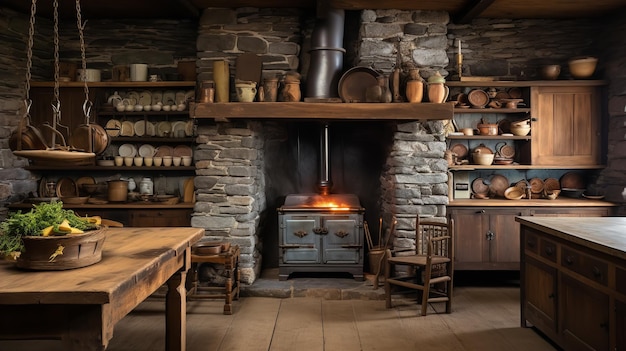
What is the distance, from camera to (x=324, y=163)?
5.44 metres

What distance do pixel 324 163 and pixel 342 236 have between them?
842mm

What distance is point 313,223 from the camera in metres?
5.06

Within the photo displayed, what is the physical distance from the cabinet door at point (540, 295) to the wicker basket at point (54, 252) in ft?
9.36

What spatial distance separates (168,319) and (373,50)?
321cm

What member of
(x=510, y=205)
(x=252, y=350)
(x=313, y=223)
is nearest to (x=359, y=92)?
(x=313, y=223)

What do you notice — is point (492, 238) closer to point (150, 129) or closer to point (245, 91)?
point (245, 91)

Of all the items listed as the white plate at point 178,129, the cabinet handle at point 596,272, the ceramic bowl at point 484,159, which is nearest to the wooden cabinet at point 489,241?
the ceramic bowl at point 484,159

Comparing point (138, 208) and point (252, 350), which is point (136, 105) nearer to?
point (138, 208)

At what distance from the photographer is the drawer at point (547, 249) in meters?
3.40

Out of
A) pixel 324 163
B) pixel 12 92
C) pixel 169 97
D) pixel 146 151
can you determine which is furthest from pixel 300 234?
pixel 12 92

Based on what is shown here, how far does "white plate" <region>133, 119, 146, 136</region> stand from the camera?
18.2ft

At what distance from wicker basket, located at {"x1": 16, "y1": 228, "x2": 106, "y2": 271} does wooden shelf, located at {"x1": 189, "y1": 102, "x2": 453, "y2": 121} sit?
8.30 ft

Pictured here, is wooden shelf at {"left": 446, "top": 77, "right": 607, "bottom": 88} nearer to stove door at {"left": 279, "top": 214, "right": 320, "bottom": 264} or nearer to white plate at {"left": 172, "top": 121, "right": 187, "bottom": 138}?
stove door at {"left": 279, "top": 214, "right": 320, "bottom": 264}

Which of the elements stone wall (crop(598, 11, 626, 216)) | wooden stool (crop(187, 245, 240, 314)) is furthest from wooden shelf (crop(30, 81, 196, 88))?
stone wall (crop(598, 11, 626, 216))
